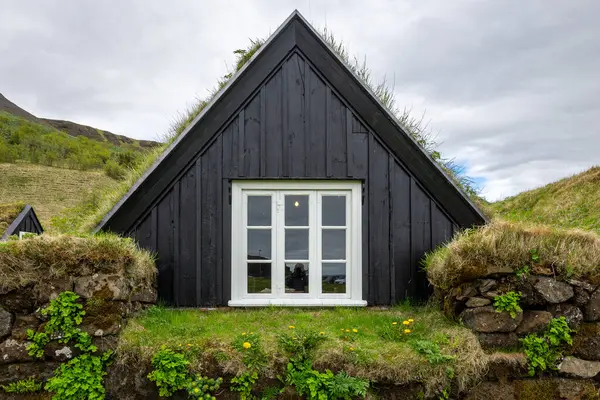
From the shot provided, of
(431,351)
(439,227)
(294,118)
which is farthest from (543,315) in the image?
(294,118)

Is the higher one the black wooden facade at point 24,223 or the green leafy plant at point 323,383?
the black wooden facade at point 24,223

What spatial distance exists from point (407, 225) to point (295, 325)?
216cm

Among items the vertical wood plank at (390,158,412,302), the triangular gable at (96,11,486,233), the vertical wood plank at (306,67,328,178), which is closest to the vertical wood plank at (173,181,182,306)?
the triangular gable at (96,11,486,233)

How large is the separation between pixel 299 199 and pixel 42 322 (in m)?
3.32

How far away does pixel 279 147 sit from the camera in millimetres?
5457

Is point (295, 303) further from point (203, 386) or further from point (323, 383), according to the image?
point (203, 386)

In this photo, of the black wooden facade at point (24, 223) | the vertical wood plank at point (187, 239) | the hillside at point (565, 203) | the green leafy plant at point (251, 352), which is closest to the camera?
the green leafy plant at point (251, 352)

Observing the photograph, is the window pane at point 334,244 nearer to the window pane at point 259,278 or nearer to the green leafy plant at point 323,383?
the window pane at point 259,278

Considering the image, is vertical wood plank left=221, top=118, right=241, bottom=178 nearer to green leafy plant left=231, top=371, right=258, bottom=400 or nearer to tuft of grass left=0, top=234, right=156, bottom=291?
tuft of grass left=0, top=234, right=156, bottom=291

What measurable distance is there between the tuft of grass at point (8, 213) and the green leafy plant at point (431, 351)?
755cm

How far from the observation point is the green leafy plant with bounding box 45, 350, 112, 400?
374cm

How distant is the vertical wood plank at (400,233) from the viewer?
17.9 feet

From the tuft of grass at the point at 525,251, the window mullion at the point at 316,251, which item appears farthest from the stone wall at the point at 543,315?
the window mullion at the point at 316,251

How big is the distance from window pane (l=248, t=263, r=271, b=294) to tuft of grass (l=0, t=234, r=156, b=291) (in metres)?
1.73
